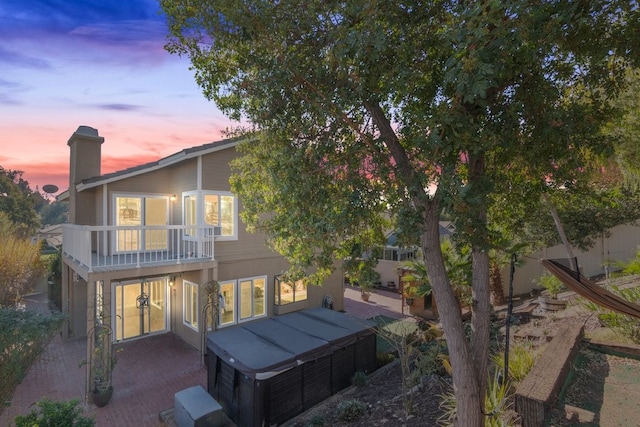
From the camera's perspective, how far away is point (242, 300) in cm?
1160

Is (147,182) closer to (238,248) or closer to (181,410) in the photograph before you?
(238,248)

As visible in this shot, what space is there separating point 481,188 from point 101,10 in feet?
27.0

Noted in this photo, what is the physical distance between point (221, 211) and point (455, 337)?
8.40m

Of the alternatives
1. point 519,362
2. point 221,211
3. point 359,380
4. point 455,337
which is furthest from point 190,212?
point 519,362

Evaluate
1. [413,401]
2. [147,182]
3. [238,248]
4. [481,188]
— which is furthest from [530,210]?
[147,182]

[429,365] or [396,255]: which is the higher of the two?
[396,255]

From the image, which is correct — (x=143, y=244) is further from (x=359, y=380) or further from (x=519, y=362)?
(x=519, y=362)

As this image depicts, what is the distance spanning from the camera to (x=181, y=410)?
669 centimetres

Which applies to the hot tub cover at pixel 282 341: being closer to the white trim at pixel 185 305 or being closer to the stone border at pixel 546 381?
the white trim at pixel 185 305

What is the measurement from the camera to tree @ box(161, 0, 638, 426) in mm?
4137

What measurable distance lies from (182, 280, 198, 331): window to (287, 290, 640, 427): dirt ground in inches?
217

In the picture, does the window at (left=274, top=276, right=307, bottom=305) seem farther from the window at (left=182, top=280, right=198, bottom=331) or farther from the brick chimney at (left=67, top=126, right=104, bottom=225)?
the brick chimney at (left=67, top=126, right=104, bottom=225)

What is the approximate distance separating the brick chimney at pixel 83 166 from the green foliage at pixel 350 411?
10.7 m

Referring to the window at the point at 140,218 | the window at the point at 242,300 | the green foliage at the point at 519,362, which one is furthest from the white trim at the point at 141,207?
the green foliage at the point at 519,362
